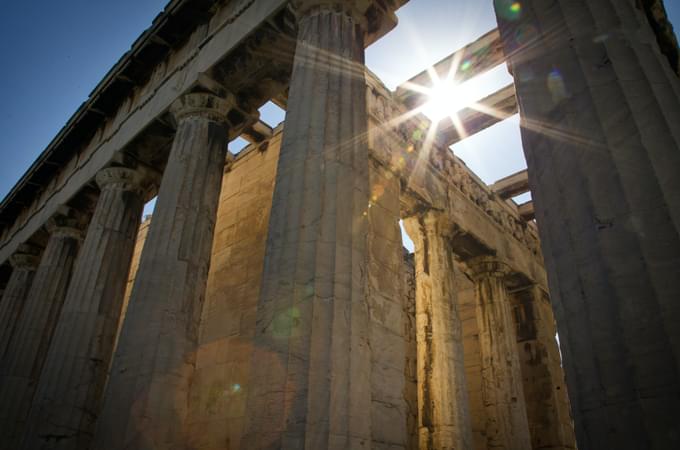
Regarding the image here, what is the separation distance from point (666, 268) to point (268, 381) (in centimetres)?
342

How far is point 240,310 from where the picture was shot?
1057 cm

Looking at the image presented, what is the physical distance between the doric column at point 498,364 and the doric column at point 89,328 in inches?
382

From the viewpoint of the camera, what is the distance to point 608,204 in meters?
3.13

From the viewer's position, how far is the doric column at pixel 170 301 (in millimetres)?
6594

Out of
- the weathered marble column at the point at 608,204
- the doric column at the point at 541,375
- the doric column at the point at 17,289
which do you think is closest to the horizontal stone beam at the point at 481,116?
the doric column at the point at 541,375

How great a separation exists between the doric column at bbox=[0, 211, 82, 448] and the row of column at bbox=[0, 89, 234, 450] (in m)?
0.03

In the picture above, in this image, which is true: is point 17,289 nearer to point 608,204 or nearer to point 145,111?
point 145,111

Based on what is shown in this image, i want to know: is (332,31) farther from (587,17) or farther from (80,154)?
(80,154)

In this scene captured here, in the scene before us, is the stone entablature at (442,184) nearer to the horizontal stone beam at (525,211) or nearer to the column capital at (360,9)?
the horizontal stone beam at (525,211)

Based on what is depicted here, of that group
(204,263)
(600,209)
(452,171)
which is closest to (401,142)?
(452,171)

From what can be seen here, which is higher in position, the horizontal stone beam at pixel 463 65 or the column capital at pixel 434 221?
the horizontal stone beam at pixel 463 65

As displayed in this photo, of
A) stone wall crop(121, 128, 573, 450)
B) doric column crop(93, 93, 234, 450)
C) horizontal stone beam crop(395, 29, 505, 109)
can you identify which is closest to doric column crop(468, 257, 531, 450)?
stone wall crop(121, 128, 573, 450)

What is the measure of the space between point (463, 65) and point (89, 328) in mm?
10716

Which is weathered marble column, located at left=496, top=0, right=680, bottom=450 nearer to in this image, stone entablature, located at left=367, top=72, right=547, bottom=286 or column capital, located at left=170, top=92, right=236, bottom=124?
column capital, located at left=170, top=92, right=236, bottom=124
